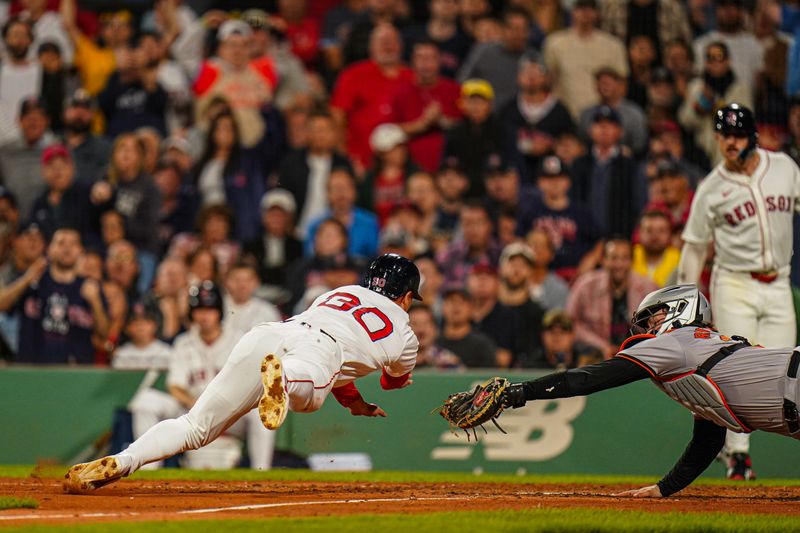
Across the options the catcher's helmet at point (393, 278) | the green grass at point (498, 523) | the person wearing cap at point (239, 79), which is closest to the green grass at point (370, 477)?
the catcher's helmet at point (393, 278)

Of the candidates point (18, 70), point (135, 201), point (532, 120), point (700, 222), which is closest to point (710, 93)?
point (532, 120)

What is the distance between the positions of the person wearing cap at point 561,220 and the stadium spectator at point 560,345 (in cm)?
113

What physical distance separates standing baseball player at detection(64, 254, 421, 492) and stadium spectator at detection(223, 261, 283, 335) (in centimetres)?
465

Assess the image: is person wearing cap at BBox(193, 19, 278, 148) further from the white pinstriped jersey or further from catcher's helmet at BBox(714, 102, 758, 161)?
catcher's helmet at BBox(714, 102, 758, 161)

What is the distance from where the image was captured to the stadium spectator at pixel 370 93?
50.1ft

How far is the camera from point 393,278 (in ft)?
26.1

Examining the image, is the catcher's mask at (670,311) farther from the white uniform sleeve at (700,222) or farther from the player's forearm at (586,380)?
the white uniform sleeve at (700,222)

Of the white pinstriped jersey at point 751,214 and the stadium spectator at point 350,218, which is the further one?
the stadium spectator at point 350,218

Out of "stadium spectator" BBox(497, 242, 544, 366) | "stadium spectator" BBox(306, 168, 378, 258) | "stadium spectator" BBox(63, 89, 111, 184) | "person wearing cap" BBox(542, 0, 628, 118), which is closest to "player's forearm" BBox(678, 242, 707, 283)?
"stadium spectator" BBox(497, 242, 544, 366)

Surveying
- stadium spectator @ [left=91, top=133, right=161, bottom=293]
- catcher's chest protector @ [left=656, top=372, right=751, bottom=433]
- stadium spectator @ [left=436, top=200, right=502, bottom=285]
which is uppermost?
stadium spectator @ [left=91, top=133, right=161, bottom=293]

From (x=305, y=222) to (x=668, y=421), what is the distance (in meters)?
5.27

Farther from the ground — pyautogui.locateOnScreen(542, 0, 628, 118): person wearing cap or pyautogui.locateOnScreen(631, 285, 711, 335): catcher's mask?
pyautogui.locateOnScreen(542, 0, 628, 118): person wearing cap

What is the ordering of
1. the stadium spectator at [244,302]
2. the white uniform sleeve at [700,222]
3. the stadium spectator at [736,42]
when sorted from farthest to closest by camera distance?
the stadium spectator at [736,42] < the stadium spectator at [244,302] < the white uniform sleeve at [700,222]

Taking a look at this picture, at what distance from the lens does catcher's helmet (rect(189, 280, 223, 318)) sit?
11.8 meters
